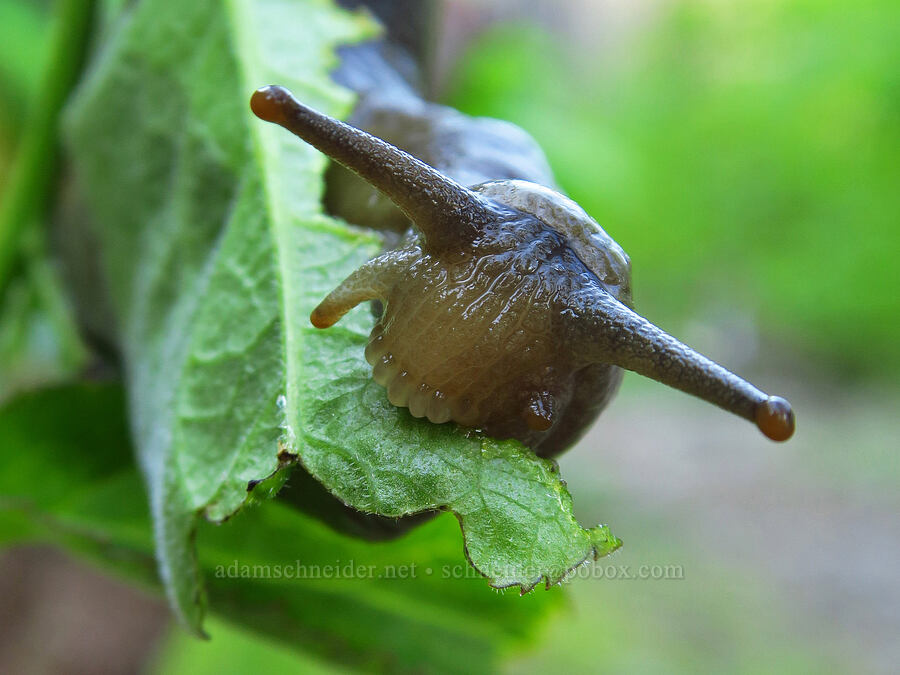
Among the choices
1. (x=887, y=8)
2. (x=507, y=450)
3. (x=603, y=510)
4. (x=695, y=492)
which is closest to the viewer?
(x=507, y=450)

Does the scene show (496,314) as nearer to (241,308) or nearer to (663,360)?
(663,360)

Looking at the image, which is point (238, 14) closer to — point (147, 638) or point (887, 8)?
point (147, 638)

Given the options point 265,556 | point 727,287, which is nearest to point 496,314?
point 265,556

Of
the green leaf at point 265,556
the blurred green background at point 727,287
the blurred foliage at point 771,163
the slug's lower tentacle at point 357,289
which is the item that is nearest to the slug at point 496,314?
the slug's lower tentacle at point 357,289

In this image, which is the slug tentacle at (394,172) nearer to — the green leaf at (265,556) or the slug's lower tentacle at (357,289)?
the slug's lower tentacle at (357,289)

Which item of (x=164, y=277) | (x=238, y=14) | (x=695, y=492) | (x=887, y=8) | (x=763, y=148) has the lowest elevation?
(x=695, y=492)

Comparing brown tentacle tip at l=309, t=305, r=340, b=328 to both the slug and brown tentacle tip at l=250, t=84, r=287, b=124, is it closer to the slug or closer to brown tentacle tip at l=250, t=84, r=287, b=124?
the slug

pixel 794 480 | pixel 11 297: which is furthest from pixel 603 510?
pixel 11 297
